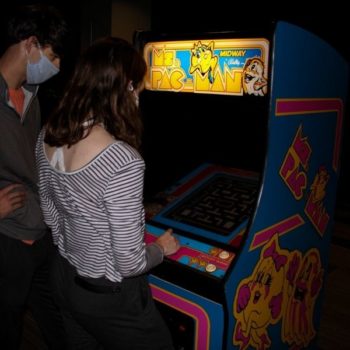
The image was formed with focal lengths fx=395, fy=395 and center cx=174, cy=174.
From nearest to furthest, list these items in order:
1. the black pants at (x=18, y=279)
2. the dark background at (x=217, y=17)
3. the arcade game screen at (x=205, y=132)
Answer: the arcade game screen at (x=205, y=132) < the black pants at (x=18, y=279) < the dark background at (x=217, y=17)

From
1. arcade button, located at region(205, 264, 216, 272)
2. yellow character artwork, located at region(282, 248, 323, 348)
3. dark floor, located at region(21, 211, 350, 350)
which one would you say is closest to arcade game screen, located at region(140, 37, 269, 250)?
arcade button, located at region(205, 264, 216, 272)

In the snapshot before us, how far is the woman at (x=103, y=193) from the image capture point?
0.88 m

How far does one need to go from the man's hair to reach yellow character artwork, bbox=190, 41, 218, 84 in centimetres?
43

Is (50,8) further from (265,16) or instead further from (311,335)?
(265,16)

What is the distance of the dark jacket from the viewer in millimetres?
1239

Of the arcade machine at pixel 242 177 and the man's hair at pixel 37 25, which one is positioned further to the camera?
the man's hair at pixel 37 25

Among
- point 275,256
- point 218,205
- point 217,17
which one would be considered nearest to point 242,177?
point 218,205

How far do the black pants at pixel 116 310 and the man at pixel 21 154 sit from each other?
0.98 feet

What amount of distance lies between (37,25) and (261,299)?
110 centimetres

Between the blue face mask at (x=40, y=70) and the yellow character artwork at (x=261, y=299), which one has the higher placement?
the blue face mask at (x=40, y=70)

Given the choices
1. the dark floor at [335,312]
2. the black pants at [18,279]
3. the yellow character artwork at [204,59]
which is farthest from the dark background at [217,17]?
the black pants at [18,279]

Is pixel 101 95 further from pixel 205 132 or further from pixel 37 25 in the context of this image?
pixel 205 132

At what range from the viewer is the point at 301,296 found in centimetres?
147

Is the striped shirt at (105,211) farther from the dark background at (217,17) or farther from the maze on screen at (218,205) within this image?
the dark background at (217,17)
